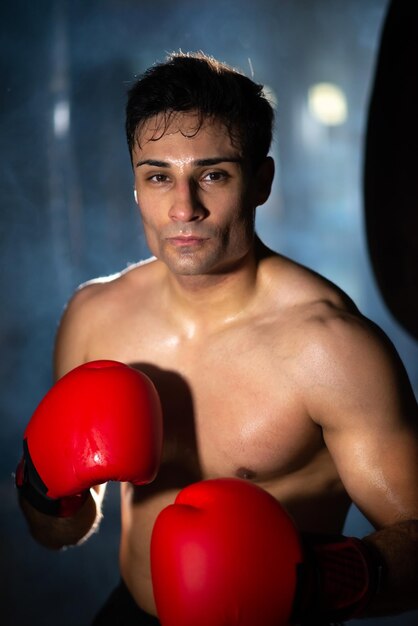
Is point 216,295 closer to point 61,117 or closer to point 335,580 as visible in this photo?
point 335,580

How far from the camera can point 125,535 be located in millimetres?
1392

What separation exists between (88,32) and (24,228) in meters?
0.55

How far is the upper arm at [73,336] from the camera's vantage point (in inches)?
55.6

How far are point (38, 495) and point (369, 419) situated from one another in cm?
49

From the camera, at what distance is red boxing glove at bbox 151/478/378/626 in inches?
36.8

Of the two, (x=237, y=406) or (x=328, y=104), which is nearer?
(x=237, y=406)

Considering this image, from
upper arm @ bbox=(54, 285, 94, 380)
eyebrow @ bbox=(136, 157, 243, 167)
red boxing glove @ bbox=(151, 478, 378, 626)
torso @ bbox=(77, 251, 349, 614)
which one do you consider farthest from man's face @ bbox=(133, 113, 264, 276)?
red boxing glove @ bbox=(151, 478, 378, 626)

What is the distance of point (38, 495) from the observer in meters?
1.21

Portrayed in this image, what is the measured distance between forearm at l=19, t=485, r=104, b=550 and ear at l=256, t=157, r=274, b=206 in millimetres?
559

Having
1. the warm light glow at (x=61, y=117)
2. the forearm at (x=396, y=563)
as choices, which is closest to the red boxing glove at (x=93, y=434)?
the forearm at (x=396, y=563)

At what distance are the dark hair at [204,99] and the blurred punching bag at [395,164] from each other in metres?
0.78

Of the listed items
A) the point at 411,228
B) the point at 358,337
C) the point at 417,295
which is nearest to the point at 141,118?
the point at 358,337

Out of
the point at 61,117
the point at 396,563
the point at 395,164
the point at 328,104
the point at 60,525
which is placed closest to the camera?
the point at 396,563

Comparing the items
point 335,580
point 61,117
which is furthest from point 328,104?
point 335,580
